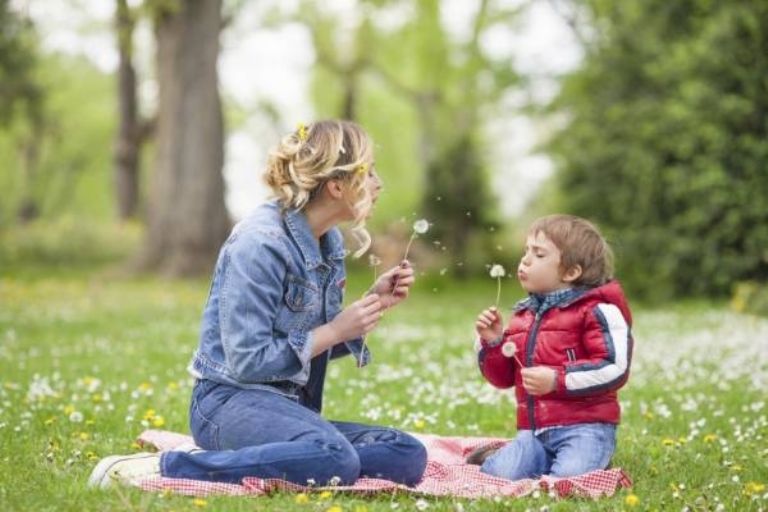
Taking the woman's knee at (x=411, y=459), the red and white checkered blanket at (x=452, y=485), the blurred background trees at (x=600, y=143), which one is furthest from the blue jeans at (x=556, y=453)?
the blurred background trees at (x=600, y=143)

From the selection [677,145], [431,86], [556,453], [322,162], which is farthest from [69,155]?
[556,453]

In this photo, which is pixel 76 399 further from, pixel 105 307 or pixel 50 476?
pixel 105 307

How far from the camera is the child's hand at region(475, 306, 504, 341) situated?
16.3 feet

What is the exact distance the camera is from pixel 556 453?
4883 millimetres

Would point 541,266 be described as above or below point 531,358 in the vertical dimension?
above

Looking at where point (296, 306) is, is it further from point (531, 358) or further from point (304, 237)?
point (531, 358)

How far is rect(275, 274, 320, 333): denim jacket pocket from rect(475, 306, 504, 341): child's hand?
889mm

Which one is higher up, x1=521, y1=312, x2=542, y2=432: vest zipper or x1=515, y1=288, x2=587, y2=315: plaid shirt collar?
x1=515, y1=288, x2=587, y2=315: plaid shirt collar

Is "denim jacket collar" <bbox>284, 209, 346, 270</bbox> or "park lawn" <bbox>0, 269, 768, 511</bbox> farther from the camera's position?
"denim jacket collar" <bbox>284, 209, 346, 270</bbox>

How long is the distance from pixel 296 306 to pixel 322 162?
0.68 m

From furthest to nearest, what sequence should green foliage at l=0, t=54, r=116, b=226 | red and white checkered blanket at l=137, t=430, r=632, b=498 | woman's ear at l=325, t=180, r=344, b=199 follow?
green foliage at l=0, t=54, r=116, b=226, woman's ear at l=325, t=180, r=344, b=199, red and white checkered blanket at l=137, t=430, r=632, b=498

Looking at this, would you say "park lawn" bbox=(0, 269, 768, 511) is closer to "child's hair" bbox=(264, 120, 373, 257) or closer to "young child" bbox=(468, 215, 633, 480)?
"young child" bbox=(468, 215, 633, 480)

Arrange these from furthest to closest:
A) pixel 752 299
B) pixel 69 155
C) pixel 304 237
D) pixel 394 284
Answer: pixel 69 155 < pixel 752 299 < pixel 394 284 < pixel 304 237

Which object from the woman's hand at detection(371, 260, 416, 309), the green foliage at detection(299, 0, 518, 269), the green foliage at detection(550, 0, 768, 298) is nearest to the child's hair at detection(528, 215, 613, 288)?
the woman's hand at detection(371, 260, 416, 309)
